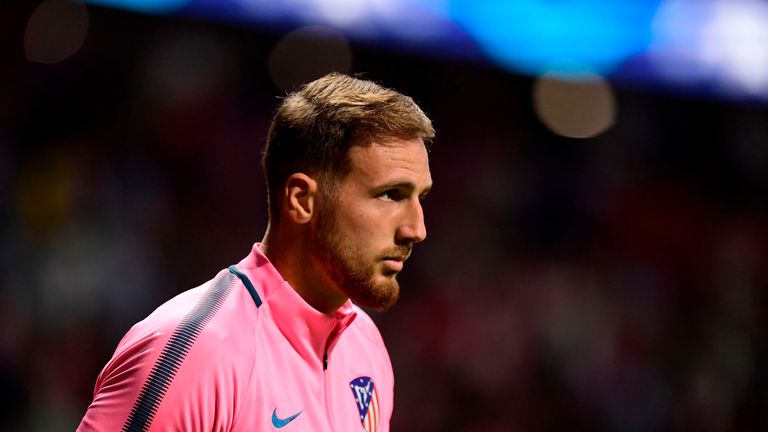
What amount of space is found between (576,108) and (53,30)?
14.7 feet

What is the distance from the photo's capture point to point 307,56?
7008 millimetres

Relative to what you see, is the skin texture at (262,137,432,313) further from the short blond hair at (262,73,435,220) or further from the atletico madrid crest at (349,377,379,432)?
the atletico madrid crest at (349,377,379,432)

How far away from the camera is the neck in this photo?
6.98 feet

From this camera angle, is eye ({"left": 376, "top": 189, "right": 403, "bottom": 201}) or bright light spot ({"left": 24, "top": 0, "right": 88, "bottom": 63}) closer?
eye ({"left": 376, "top": 189, "right": 403, "bottom": 201})

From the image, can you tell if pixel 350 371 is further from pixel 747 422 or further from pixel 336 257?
pixel 747 422

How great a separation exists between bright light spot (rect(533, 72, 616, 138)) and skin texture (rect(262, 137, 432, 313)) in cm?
627

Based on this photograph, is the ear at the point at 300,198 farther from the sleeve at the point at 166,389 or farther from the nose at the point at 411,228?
the sleeve at the point at 166,389

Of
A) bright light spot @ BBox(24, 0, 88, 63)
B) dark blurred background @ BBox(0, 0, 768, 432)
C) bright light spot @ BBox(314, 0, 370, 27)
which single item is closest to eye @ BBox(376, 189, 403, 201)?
dark blurred background @ BBox(0, 0, 768, 432)

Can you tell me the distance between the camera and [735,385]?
25.2 ft

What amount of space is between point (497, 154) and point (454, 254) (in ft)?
3.64

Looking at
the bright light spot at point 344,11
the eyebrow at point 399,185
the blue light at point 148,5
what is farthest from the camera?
the bright light spot at point 344,11

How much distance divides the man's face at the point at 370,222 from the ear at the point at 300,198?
25 mm

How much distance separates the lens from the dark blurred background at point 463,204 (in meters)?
6.06

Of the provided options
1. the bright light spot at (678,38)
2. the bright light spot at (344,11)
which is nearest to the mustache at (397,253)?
the bright light spot at (344,11)
